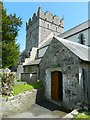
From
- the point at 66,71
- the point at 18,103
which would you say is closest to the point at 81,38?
the point at 66,71

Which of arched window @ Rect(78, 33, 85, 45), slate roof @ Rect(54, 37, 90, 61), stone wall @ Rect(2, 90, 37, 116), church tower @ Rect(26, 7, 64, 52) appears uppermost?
church tower @ Rect(26, 7, 64, 52)

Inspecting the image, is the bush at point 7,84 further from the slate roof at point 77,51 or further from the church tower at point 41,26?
the church tower at point 41,26

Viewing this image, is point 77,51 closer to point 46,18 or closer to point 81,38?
point 81,38

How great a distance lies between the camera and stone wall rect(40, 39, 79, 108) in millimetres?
8648

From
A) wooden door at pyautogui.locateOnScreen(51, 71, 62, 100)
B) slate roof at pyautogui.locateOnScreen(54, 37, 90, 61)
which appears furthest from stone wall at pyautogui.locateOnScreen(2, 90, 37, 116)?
slate roof at pyautogui.locateOnScreen(54, 37, 90, 61)

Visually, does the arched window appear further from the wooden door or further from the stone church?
the wooden door

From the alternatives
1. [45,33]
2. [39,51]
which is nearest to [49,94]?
[39,51]

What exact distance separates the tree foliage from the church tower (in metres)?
17.4

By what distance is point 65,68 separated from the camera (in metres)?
9.56

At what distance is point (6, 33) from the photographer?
1571cm

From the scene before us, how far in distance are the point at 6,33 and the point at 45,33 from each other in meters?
21.4

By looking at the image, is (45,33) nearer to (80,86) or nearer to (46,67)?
(46,67)

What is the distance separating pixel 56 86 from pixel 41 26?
1042 inches

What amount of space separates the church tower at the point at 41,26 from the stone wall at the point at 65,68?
2307 centimetres
